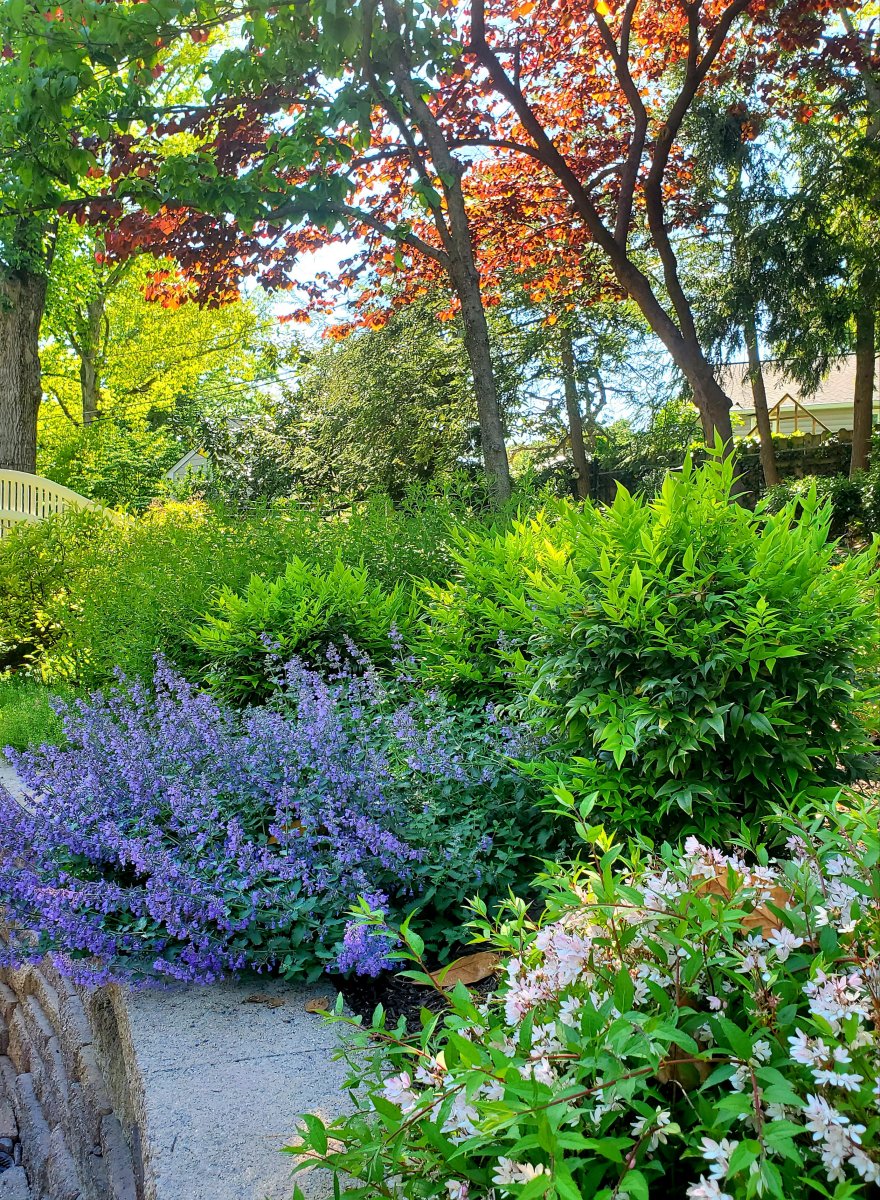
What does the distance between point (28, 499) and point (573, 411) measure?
32.2ft

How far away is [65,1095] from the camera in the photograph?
8.23ft

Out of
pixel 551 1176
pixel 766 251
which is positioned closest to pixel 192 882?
pixel 551 1176

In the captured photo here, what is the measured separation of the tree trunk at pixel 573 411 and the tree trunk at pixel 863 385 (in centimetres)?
461

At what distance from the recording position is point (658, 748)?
2.43m

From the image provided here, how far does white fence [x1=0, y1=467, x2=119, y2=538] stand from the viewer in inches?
417

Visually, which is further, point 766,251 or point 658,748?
point 766,251

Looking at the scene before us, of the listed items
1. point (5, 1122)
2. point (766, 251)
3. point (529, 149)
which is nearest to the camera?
point (5, 1122)

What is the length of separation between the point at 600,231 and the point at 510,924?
32.1 feet

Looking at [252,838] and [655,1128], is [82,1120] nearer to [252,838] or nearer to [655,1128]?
[252,838]

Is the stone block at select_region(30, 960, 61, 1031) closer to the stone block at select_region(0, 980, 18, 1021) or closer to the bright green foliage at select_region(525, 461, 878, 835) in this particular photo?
the stone block at select_region(0, 980, 18, 1021)

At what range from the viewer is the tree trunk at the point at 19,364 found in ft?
38.8

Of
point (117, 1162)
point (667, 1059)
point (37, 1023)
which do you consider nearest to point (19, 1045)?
point (37, 1023)

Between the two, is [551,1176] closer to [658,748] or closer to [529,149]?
[658,748]

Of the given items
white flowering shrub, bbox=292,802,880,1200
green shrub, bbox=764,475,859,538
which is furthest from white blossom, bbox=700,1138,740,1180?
green shrub, bbox=764,475,859,538
